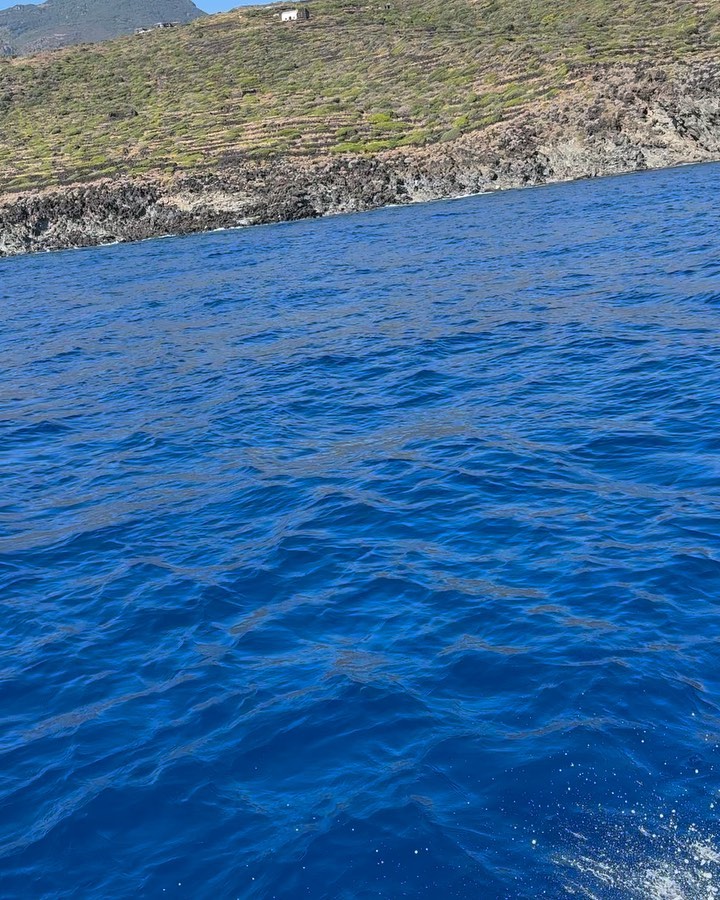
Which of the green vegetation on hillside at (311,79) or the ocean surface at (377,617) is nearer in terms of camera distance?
the ocean surface at (377,617)

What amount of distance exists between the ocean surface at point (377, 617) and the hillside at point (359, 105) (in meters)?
39.1

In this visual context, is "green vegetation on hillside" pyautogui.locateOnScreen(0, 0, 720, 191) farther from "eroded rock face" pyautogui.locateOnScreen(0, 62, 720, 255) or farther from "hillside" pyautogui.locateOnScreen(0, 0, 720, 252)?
"eroded rock face" pyautogui.locateOnScreen(0, 62, 720, 255)

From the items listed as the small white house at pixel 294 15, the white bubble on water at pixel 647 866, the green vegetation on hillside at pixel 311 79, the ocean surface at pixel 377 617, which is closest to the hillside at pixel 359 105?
the green vegetation on hillside at pixel 311 79

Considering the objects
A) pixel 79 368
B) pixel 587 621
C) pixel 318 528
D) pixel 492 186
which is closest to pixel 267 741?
pixel 587 621

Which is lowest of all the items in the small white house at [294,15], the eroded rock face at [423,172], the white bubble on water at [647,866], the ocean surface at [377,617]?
the eroded rock face at [423,172]

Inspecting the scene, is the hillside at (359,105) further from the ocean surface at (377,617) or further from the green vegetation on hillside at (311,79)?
the ocean surface at (377,617)

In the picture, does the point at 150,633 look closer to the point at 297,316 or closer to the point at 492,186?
the point at 297,316

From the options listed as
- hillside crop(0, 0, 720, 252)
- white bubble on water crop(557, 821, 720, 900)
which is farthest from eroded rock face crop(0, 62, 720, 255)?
white bubble on water crop(557, 821, 720, 900)

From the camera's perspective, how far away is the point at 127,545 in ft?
40.1

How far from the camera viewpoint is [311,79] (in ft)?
268

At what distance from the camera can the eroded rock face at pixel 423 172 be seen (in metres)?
57.3

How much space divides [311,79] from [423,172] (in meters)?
28.5

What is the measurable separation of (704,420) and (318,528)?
617 cm

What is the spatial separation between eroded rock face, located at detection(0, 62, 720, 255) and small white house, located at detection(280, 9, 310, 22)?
4355cm
